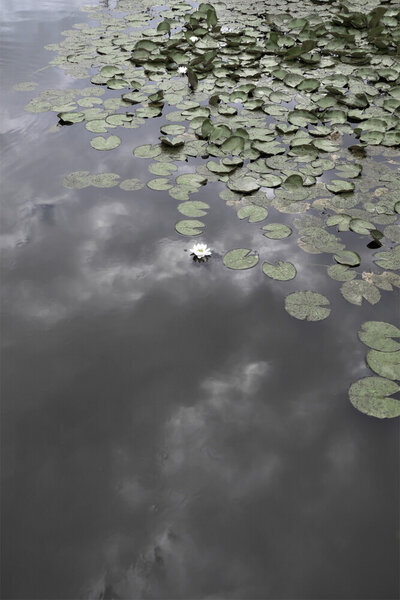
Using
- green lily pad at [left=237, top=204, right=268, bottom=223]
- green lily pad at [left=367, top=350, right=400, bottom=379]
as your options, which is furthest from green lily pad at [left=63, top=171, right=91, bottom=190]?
green lily pad at [left=367, top=350, right=400, bottom=379]

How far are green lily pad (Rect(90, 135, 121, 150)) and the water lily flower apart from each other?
1699mm

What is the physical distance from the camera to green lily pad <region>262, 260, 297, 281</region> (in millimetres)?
2898

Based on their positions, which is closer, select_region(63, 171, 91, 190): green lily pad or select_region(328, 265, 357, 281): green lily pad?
select_region(328, 265, 357, 281): green lily pad

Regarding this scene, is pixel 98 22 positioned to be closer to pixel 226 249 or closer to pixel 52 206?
pixel 52 206

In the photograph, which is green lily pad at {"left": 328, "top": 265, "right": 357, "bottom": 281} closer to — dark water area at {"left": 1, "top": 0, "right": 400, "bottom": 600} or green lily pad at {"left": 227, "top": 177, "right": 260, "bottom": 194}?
dark water area at {"left": 1, "top": 0, "right": 400, "bottom": 600}

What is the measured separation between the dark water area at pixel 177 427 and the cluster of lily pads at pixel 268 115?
0.26 m

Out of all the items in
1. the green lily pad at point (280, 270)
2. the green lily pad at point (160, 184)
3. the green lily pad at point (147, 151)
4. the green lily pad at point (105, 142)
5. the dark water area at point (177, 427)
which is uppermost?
the green lily pad at point (105, 142)

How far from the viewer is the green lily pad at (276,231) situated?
3.21 meters

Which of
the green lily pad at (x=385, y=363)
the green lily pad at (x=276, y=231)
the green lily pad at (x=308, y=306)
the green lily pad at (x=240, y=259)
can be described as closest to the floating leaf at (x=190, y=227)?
the green lily pad at (x=240, y=259)

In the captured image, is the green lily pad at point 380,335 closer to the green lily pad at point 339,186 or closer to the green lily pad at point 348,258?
the green lily pad at point 348,258

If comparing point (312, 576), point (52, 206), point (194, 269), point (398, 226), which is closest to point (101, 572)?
point (312, 576)

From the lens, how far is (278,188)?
3664mm

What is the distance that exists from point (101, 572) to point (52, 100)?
476 cm

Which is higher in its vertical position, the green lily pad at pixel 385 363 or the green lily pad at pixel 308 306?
the green lily pad at pixel 308 306
